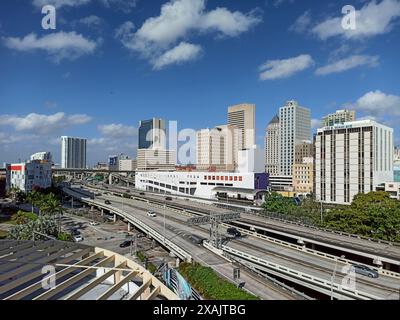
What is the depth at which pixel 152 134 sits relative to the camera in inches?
6845

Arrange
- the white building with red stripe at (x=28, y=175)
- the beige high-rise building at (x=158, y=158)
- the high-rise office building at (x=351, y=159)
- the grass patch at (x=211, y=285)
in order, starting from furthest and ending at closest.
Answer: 1. the beige high-rise building at (x=158, y=158)
2. the white building with red stripe at (x=28, y=175)
3. the high-rise office building at (x=351, y=159)
4. the grass patch at (x=211, y=285)

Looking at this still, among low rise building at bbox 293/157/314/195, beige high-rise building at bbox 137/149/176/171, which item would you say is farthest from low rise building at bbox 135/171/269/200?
beige high-rise building at bbox 137/149/176/171

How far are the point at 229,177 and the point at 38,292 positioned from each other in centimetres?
5918

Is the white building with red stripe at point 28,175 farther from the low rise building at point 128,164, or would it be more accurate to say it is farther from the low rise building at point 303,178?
the low rise building at point 128,164

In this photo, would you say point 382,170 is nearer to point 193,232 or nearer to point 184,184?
point 184,184

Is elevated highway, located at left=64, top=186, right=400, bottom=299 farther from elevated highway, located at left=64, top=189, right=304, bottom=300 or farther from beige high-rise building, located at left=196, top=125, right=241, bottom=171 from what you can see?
beige high-rise building, located at left=196, top=125, right=241, bottom=171

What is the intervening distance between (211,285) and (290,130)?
12642cm

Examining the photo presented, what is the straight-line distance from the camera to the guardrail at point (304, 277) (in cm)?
1637

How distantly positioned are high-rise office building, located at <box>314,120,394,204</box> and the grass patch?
53.6 metres

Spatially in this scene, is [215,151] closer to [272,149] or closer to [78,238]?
[272,149]

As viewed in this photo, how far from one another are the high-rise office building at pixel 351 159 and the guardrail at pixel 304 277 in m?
47.2

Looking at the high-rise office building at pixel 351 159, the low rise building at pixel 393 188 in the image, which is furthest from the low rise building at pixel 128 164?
the low rise building at pixel 393 188
